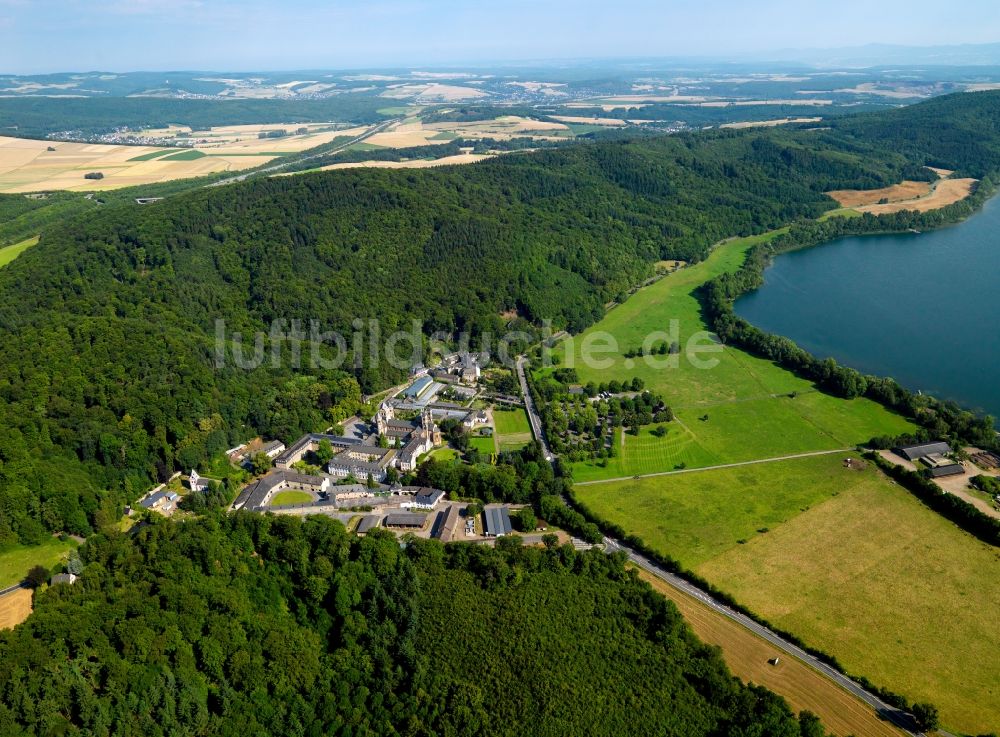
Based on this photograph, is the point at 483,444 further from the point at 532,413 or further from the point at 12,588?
→ the point at 12,588

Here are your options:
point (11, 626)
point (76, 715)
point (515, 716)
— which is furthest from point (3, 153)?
point (515, 716)

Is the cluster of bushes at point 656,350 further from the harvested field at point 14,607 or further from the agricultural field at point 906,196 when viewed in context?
the agricultural field at point 906,196

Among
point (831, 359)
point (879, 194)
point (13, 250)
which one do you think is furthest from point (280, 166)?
point (831, 359)

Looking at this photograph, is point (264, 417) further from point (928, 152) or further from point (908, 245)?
point (928, 152)

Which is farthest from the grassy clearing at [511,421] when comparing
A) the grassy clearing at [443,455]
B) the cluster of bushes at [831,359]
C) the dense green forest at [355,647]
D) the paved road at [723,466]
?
the cluster of bushes at [831,359]

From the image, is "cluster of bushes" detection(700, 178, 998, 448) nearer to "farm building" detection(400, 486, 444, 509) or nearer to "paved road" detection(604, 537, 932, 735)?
"paved road" detection(604, 537, 932, 735)

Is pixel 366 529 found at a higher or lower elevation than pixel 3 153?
lower

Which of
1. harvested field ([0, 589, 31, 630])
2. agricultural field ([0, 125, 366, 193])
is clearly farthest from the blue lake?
agricultural field ([0, 125, 366, 193])
